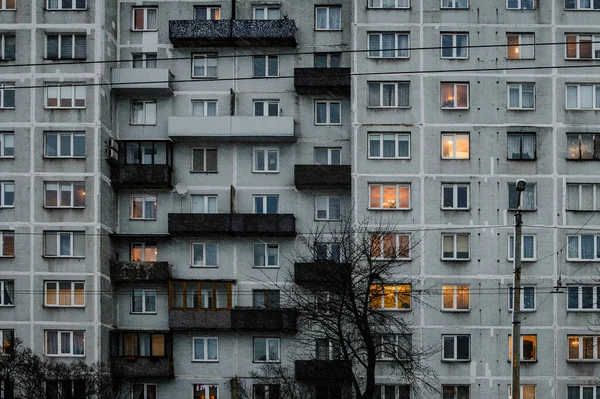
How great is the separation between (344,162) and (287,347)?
10.3 meters

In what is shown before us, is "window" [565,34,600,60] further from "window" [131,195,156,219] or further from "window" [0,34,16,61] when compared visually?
"window" [0,34,16,61]

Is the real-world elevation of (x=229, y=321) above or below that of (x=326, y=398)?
above

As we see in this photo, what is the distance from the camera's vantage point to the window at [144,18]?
52500 millimetres

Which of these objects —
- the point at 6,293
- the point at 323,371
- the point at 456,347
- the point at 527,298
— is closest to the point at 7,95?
the point at 6,293

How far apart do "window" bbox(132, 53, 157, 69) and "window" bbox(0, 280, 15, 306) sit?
13.3 metres

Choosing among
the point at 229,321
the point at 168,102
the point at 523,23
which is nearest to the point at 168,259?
the point at 229,321

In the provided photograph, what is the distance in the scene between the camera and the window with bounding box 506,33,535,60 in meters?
49.9

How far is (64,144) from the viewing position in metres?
49.4

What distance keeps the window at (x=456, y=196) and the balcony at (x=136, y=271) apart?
1509 cm

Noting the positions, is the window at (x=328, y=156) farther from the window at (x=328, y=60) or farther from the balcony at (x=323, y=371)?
the balcony at (x=323, y=371)

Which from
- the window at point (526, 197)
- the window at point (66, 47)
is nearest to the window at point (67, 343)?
the window at point (66, 47)

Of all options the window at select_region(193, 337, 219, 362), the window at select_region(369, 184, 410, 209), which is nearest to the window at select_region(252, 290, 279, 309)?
the window at select_region(193, 337, 219, 362)

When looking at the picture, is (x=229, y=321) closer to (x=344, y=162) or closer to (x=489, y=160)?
(x=344, y=162)

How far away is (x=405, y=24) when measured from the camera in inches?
1975
